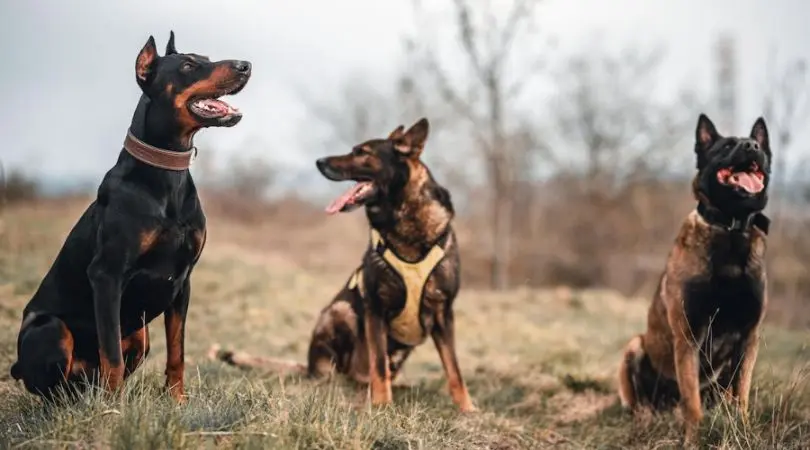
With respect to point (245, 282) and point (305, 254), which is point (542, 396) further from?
point (305, 254)

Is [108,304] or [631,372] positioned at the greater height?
[108,304]

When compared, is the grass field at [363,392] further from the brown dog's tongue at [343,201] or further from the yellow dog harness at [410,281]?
the brown dog's tongue at [343,201]

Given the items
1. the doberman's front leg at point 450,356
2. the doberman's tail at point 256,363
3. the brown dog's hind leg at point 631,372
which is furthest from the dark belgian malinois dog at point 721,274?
the doberman's tail at point 256,363

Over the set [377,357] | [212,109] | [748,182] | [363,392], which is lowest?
[363,392]

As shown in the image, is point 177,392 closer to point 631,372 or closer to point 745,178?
point 631,372

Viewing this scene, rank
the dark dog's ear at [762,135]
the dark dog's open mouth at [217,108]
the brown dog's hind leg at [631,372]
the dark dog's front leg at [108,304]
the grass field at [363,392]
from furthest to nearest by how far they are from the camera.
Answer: the brown dog's hind leg at [631,372], the dark dog's ear at [762,135], the dark dog's open mouth at [217,108], the dark dog's front leg at [108,304], the grass field at [363,392]

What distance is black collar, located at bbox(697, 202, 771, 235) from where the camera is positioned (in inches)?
169

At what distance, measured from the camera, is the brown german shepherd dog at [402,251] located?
498cm

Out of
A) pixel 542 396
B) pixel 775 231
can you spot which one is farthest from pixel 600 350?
pixel 775 231

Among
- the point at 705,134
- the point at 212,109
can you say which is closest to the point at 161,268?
the point at 212,109

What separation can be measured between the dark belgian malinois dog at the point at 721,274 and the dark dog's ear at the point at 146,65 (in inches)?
124

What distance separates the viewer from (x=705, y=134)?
4.58 metres

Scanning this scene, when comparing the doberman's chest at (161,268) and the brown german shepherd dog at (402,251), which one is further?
the brown german shepherd dog at (402,251)

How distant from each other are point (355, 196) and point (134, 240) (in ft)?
6.54
